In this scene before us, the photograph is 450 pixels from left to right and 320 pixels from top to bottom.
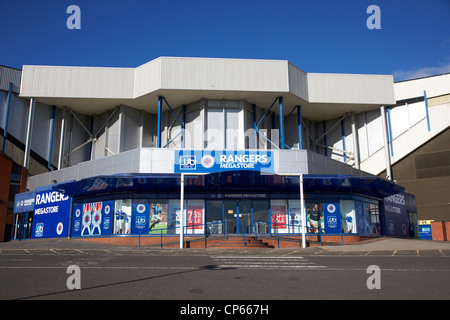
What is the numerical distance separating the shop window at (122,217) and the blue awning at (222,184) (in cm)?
79

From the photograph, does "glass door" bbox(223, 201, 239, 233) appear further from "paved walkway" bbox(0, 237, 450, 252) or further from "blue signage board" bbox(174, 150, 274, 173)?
"paved walkway" bbox(0, 237, 450, 252)

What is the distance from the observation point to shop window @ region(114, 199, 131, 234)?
25203 mm

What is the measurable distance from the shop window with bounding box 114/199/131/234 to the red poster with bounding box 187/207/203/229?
3.62 meters

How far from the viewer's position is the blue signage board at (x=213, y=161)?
80.3ft

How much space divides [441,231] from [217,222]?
21.1 metres

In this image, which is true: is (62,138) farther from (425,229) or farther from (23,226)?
(425,229)

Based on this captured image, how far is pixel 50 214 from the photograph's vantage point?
29.9 meters

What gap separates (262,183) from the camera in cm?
2459

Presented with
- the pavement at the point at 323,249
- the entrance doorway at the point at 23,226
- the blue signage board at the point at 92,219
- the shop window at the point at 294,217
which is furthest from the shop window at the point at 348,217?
the entrance doorway at the point at 23,226

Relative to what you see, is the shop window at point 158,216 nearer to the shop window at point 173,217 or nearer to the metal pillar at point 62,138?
the shop window at point 173,217

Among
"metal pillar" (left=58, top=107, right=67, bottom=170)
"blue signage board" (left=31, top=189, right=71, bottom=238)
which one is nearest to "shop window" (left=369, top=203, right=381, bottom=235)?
"blue signage board" (left=31, top=189, right=71, bottom=238)

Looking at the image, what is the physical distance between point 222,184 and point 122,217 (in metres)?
6.51
